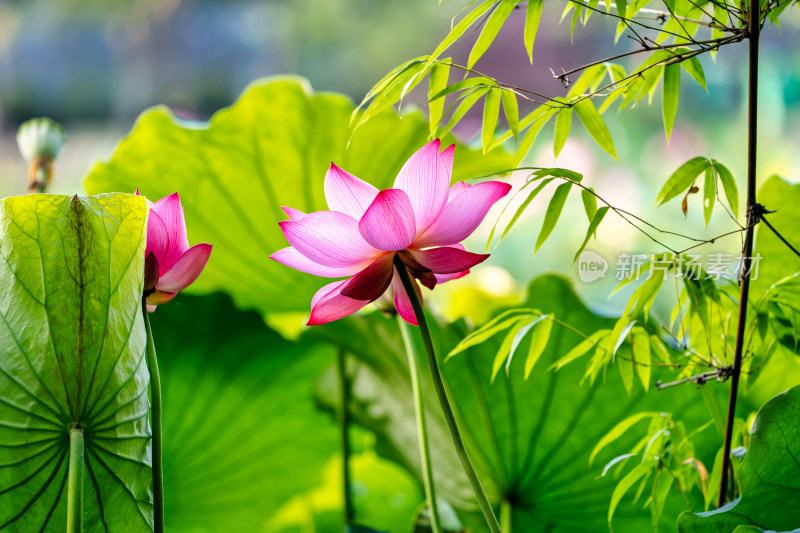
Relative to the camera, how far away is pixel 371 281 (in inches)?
11.1

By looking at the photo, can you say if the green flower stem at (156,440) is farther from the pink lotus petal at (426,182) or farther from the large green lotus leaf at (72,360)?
the pink lotus petal at (426,182)

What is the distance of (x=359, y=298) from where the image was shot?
0.94ft

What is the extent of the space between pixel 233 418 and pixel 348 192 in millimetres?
400

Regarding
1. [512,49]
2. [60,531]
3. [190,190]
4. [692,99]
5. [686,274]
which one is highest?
[512,49]

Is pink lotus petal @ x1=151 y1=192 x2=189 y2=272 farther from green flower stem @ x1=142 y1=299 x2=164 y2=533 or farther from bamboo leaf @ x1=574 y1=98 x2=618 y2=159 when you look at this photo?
bamboo leaf @ x1=574 y1=98 x2=618 y2=159

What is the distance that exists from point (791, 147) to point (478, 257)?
301 centimetres

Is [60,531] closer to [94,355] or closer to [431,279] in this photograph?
[94,355]

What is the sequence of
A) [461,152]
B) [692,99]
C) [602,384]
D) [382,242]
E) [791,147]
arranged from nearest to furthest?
1. [382,242]
2. [602,384]
3. [461,152]
4. [791,147]
5. [692,99]

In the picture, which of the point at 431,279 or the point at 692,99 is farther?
the point at 692,99

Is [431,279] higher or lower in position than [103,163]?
lower

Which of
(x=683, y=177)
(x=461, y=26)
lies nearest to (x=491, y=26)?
(x=461, y=26)

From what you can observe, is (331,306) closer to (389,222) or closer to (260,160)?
(389,222)

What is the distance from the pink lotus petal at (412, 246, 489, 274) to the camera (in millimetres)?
286

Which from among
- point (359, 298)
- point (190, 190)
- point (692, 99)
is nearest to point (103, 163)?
point (190, 190)
